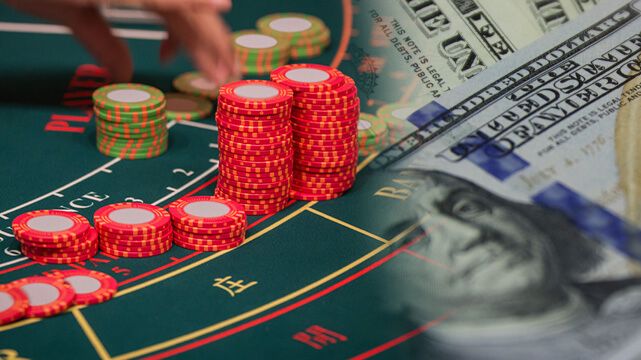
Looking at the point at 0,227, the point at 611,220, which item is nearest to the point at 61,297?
the point at 0,227

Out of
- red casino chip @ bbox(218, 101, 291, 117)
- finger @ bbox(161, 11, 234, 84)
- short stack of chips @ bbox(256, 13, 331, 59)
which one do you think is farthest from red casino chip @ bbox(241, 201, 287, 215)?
finger @ bbox(161, 11, 234, 84)

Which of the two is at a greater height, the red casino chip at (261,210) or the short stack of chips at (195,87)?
the short stack of chips at (195,87)

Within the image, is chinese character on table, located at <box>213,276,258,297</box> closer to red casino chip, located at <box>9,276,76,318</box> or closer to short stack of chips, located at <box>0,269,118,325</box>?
short stack of chips, located at <box>0,269,118,325</box>

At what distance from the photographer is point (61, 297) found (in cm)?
450

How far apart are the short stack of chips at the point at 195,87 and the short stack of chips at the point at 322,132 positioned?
127cm

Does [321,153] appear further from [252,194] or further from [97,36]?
[97,36]

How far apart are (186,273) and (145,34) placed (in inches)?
149

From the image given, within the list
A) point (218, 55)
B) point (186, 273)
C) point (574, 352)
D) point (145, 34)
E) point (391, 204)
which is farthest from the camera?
point (145, 34)

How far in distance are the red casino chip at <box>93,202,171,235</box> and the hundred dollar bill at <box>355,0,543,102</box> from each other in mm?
1573

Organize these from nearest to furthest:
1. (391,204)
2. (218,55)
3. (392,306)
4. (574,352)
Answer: (218,55) → (574,352) → (392,306) → (391,204)

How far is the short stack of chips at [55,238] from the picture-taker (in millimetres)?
4918

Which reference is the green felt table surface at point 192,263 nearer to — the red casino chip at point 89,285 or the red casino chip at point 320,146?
the red casino chip at point 89,285

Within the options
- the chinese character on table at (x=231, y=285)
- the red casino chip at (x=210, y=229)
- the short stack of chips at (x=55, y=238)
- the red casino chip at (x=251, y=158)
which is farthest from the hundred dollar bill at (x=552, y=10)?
the short stack of chips at (x=55, y=238)

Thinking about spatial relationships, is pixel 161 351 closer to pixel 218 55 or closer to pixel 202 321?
pixel 202 321
